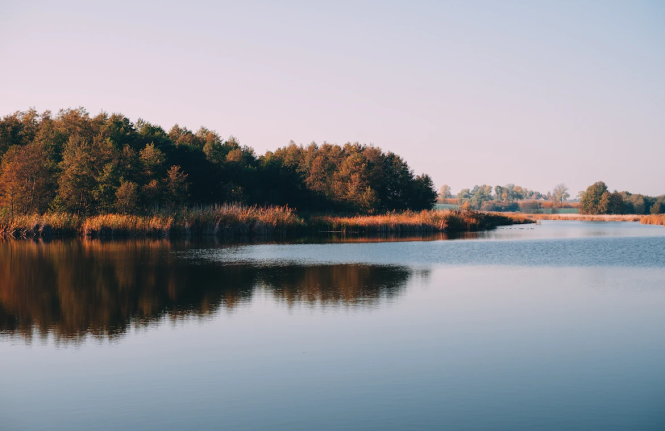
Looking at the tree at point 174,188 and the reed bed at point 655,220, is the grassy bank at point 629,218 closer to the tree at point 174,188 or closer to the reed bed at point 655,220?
the reed bed at point 655,220

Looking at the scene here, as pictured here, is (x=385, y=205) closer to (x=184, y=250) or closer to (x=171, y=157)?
(x=171, y=157)

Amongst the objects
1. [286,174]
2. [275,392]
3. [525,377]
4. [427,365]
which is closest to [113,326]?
[275,392]

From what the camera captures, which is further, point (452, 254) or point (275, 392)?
point (452, 254)

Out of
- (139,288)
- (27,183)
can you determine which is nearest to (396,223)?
(27,183)

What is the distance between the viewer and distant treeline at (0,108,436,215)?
45.1 m

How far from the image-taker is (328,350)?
955 centimetres

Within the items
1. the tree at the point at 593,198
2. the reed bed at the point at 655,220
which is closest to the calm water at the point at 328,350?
the reed bed at the point at 655,220

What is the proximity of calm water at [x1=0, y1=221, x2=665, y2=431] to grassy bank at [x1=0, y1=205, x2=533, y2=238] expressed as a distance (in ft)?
67.4

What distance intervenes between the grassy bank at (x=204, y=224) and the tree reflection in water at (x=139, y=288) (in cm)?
1453

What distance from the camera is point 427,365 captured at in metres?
8.73

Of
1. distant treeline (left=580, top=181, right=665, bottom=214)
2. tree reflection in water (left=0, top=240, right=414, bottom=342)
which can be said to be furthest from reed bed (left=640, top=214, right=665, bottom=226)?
tree reflection in water (left=0, top=240, right=414, bottom=342)

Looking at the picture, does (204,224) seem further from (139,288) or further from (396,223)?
(139,288)

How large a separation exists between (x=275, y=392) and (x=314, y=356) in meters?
1.78

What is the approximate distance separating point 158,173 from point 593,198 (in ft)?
371
